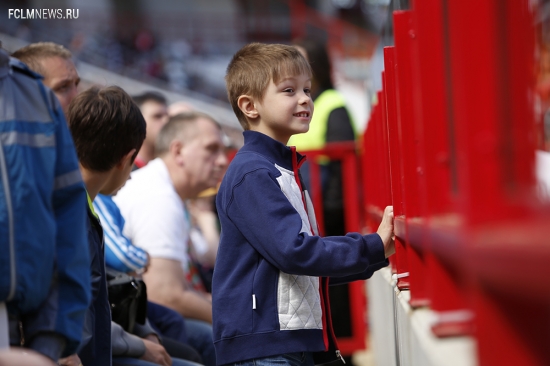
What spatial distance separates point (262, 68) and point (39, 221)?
780mm

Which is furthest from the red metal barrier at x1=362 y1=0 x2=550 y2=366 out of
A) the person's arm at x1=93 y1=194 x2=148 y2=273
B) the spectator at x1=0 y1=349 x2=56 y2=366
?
the person's arm at x1=93 y1=194 x2=148 y2=273

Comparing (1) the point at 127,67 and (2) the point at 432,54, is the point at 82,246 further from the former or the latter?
(1) the point at 127,67

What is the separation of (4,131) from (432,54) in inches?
33.0

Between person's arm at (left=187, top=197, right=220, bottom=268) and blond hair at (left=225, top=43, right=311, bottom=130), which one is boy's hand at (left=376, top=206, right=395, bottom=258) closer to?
blond hair at (left=225, top=43, right=311, bottom=130)

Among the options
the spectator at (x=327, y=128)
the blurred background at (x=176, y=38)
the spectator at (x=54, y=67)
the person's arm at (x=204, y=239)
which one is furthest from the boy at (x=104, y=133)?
the blurred background at (x=176, y=38)

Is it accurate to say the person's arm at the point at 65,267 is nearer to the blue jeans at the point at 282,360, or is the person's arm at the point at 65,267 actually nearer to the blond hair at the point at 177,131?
the blue jeans at the point at 282,360

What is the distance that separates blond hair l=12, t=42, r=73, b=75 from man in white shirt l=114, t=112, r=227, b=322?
2.69 feet

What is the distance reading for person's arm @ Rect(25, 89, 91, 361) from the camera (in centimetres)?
151

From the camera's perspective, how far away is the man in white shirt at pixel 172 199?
124 inches

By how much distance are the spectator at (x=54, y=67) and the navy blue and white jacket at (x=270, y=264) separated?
3.12 feet

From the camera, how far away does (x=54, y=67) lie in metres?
2.57

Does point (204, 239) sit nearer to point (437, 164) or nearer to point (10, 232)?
point (10, 232)

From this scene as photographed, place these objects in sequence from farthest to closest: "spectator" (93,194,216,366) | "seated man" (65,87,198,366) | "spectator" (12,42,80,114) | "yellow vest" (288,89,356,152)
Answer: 1. "yellow vest" (288,89,356,152)
2. "spectator" (93,194,216,366)
3. "spectator" (12,42,80,114)
4. "seated man" (65,87,198,366)

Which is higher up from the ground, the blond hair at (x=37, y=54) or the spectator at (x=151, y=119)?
the blond hair at (x=37, y=54)
